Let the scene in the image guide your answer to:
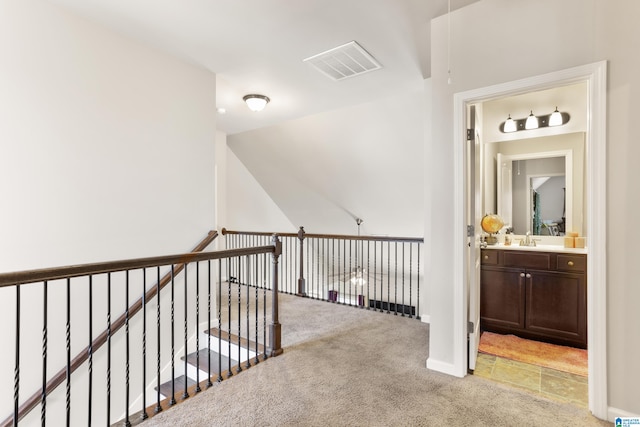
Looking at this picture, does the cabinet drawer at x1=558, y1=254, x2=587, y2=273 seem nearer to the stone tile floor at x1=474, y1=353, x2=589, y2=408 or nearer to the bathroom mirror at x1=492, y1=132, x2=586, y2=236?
the bathroom mirror at x1=492, y1=132, x2=586, y2=236

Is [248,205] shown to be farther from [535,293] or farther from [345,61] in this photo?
[535,293]

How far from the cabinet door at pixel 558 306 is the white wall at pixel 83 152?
347 centimetres

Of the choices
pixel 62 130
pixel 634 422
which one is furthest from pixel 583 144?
pixel 62 130

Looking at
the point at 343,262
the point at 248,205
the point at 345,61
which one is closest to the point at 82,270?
the point at 345,61

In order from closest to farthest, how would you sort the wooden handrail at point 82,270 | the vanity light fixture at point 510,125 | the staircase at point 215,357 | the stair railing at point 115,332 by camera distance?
the wooden handrail at point 82,270, the stair railing at point 115,332, the staircase at point 215,357, the vanity light fixture at point 510,125

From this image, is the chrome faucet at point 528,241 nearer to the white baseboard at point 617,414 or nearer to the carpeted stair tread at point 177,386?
the white baseboard at point 617,414

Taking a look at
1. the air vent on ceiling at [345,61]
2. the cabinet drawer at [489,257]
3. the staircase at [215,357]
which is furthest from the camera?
the cabinet drawer at [489,257]

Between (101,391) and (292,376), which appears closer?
(292,376)

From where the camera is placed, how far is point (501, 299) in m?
3.29

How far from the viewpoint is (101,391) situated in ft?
9.06

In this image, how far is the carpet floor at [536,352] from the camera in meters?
2.66

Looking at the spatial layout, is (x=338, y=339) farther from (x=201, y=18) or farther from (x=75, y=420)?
(x=201, y=18)

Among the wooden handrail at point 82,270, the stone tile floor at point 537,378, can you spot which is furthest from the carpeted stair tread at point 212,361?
the stone tile floor at point 537,378

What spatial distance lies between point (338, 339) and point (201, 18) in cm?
301
